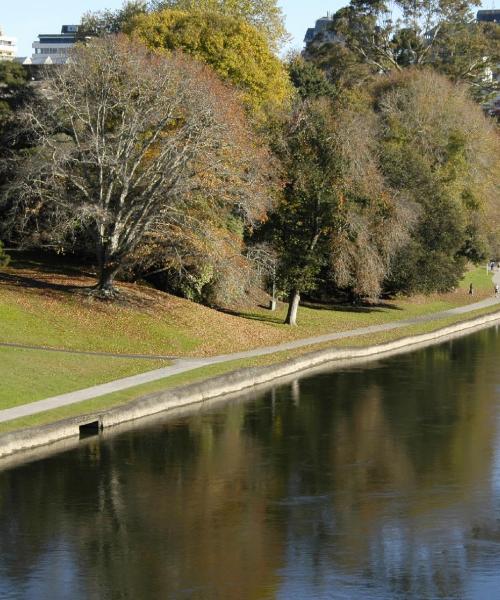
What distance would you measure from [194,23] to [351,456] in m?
43.2

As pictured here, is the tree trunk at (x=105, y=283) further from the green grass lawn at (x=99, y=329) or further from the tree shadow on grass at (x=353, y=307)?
the tree shadow on grass at (x=353, y=307)

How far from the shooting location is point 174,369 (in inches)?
1758

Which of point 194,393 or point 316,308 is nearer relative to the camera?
point 194,393

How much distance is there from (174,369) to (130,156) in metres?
13.8

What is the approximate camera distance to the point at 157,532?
26.4 metres

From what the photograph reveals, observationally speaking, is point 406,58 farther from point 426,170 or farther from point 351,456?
point 351,456

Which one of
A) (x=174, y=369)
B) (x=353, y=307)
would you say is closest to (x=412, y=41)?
(x=353, y=307)

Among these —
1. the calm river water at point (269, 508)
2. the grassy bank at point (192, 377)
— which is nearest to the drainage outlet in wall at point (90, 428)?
the grassy bank at point (192, 377)

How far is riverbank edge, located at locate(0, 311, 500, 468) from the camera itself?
33.3 m

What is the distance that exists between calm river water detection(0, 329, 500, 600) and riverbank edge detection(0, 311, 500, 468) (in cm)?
96

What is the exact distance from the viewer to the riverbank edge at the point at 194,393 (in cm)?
3334

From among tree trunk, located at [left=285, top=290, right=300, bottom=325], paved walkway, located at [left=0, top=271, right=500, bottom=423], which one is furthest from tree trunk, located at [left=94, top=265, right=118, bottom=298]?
tree trunk, located at [left=285, top=290, right=300, bottom=325]

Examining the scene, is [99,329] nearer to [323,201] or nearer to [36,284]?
[36,284]

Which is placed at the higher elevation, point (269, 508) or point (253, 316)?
point (253, 316)
